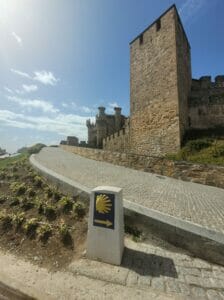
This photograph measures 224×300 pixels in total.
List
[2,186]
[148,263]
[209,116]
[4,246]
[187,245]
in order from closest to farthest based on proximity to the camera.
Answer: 1. [148,263]
2. [187,245]
3. [4,246]
4. [2,186]
5. [209,116]

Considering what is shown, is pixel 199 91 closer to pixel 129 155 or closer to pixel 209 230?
pixel 129 155

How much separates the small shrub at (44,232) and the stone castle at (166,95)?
9.87 meters

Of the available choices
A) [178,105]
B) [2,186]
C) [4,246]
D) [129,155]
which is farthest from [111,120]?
[4,246]

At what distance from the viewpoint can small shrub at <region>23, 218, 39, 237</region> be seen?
3.46 meters

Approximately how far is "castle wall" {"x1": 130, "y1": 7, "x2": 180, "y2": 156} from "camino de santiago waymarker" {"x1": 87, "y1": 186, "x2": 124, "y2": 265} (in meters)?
9.82

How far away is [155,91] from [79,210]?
12015 mm

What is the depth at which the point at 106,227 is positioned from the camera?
268 centimetres

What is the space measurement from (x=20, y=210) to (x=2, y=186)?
8.21ft

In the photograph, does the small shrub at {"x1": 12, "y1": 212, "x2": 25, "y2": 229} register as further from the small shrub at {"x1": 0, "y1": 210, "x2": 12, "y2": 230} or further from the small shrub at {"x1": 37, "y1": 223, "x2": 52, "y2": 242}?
the small shrub at {"x1": 37, "y1": 223, "x2": 52, "y2": 242}

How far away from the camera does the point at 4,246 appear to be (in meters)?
3.24

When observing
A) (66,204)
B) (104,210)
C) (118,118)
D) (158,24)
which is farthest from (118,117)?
(104,210)

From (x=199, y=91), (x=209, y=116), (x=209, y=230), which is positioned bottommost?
(x=209, y=230)

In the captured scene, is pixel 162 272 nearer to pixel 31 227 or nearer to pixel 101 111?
pixel 31 227

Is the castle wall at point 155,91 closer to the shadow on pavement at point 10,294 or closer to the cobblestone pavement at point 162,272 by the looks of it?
the cobblestone pavement at point 162,272
